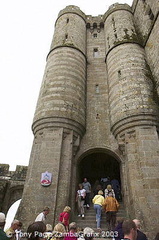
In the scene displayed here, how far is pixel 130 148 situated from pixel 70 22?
14.3 metres

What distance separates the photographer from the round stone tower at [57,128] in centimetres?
927

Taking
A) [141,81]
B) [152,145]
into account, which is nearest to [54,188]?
[152,145]

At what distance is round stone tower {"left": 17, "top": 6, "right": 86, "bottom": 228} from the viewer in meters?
9.27

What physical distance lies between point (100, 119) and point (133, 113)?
2916mm

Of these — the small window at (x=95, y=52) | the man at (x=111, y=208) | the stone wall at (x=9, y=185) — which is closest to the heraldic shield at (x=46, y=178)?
the man at (x=111, y=208)

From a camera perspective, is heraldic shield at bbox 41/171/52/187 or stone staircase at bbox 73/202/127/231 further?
heraldic shield at bbox 41/171/52/187

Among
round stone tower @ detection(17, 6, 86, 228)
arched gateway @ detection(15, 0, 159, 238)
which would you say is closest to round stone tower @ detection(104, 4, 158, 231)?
arched gateway @ detection(15, 0, 159, 238)

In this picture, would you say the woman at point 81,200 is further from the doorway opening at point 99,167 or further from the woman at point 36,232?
the woman at point 36,232

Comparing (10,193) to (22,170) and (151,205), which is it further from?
(151,205)

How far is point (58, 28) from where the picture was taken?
737 inches

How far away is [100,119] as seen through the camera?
13.5 metres

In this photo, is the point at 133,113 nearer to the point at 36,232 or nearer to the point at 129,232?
the point at 129,232

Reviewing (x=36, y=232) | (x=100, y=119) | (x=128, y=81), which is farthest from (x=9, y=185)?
(x=36, y=232)

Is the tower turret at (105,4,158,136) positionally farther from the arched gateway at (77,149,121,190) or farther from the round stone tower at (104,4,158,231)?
the arched gateway at (77,149,121,190)
